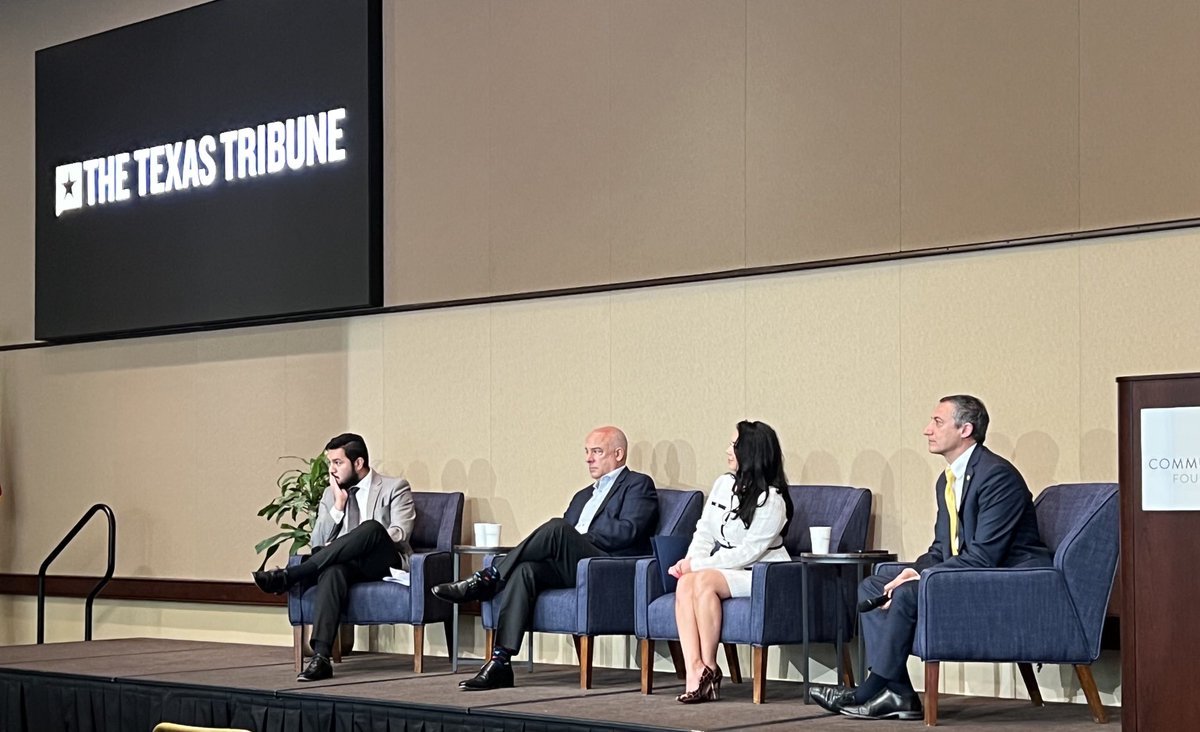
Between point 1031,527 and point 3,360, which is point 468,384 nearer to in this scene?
point 1031,527

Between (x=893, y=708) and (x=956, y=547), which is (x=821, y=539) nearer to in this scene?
(x=956, y=547)

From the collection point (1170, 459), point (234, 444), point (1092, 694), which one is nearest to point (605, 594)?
point (1092, 694)

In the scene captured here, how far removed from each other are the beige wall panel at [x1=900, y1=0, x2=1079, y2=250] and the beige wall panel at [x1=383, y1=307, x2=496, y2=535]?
2.52m

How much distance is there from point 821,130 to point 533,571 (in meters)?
2.23

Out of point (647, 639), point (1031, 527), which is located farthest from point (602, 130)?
point (1031, 527)

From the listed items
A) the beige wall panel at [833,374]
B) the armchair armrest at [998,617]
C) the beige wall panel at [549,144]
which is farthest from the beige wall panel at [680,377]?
the armchair armrest at [998,617]

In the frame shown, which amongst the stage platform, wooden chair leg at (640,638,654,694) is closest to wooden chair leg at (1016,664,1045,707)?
the stage platform

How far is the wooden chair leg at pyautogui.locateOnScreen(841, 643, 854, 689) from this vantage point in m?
6.07

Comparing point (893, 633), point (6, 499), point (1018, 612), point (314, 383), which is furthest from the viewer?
point (6, 499)

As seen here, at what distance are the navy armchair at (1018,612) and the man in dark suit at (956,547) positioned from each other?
14 cm

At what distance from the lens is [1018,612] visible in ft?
17.1

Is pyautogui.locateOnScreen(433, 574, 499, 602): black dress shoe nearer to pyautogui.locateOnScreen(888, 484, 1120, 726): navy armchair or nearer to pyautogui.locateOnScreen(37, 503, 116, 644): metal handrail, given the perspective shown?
pyautogui.locateOnScreen(888, 484, 1120, 726): navy armchair

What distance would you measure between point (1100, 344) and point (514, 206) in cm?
310

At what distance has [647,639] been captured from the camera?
6.21 metres
